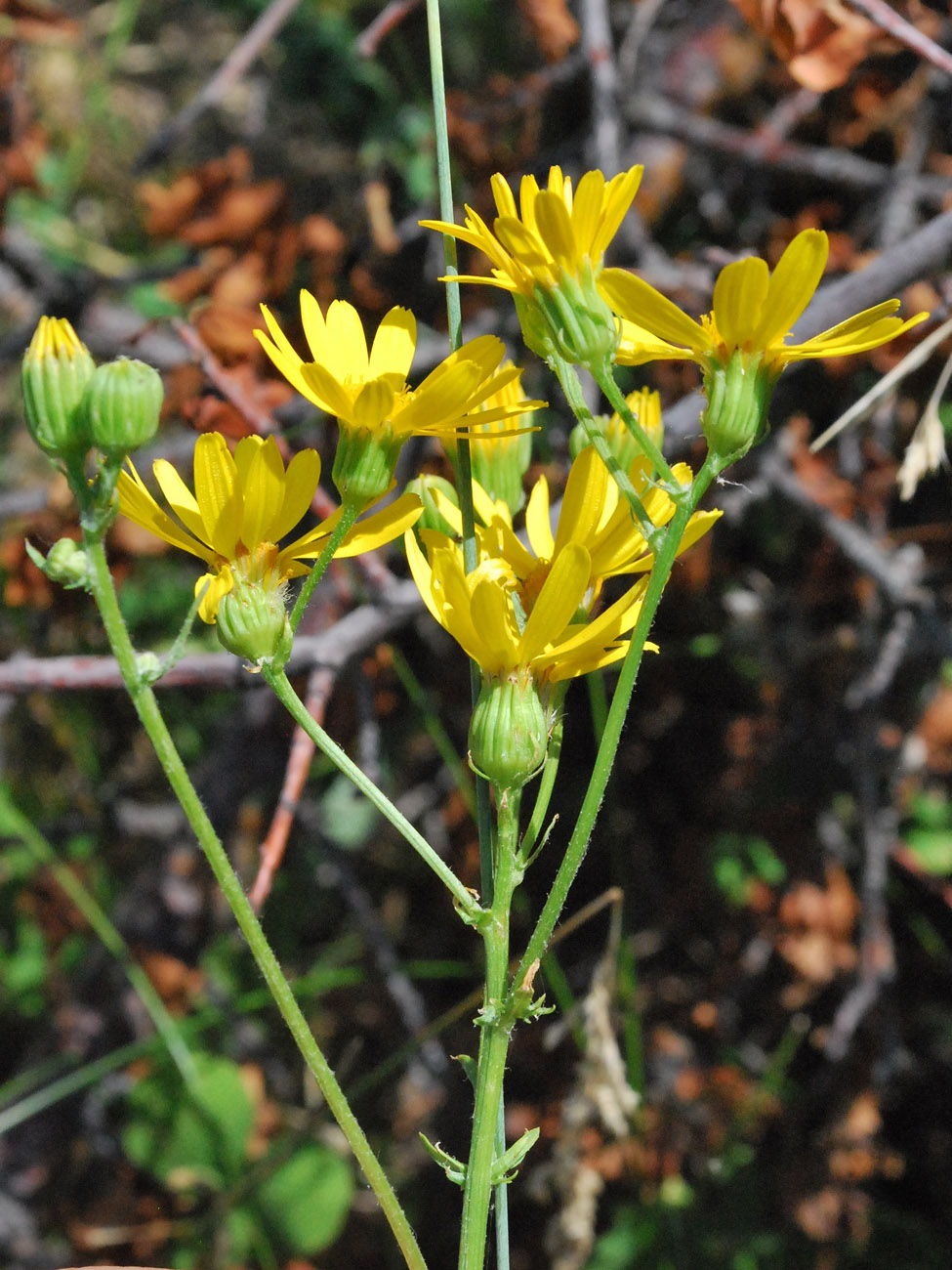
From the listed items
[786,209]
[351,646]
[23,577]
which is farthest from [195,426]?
[786,209]

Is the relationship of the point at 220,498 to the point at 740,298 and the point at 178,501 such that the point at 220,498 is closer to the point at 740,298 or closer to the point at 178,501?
the point at 178,501

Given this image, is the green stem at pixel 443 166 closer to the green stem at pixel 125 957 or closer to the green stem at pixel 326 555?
the green stem at pixel 326 555

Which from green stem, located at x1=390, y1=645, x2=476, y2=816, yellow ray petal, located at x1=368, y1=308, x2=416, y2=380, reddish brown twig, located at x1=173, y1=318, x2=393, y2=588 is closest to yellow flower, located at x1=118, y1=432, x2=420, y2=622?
yellow ray petal, located at x1=368, y1=308, x2=416, y2=380

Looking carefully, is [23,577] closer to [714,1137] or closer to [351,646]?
[351,646]

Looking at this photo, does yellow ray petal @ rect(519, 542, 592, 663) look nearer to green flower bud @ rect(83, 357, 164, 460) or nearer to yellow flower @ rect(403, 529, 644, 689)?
yellow flower @ rect(403, 529, 644, 689)

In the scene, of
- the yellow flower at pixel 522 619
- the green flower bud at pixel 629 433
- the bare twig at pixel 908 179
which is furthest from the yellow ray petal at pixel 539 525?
the bare twig at pixel 908 179

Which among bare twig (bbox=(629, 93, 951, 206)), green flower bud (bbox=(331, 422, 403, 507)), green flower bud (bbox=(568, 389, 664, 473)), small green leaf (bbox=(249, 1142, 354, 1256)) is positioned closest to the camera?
green flower bud (bbox=(331, 422, 403, 507))

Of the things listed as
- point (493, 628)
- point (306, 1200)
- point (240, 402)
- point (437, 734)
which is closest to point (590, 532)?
point (493, 628)
